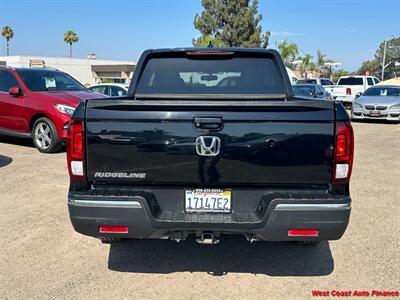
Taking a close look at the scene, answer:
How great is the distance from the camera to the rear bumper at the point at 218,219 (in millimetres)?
2836

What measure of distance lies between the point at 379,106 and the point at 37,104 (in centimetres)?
1208

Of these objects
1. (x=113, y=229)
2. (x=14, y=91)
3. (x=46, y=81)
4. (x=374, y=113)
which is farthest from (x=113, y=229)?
(x=374, y=113)

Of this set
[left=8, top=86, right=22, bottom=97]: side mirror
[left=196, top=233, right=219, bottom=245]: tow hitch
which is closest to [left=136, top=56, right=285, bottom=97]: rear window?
[left=196, top=233, right=219, bottom=245]: tow hitch

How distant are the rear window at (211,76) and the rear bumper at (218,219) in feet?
→ 4.21

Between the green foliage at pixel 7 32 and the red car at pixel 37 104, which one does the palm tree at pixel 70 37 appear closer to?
the green foliage at pixel 7 32

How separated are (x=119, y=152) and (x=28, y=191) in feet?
11.7

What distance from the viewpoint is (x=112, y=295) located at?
3.16 m

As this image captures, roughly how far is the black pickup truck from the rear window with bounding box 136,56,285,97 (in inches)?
31.7

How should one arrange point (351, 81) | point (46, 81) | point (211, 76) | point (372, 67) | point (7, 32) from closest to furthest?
1. point (211, 76)
2. point (46, 81)
3. point (351, 81)
4. point (7, 32)
5. point (372, 67)

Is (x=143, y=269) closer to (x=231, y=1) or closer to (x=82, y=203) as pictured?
(x=82, y=203)

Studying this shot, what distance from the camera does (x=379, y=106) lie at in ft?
49.1

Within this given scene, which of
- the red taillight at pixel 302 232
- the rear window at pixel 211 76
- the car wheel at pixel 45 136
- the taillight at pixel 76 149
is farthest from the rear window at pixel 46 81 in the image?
the red taillight at pixel 302 232

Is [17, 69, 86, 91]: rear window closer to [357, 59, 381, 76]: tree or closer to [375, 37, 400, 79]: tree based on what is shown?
[375, 37, 400, 79]: tree

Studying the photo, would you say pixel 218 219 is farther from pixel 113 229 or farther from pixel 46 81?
pixel 46 81
